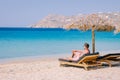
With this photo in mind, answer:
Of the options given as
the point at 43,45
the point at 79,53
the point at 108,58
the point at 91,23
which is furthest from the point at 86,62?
the point at 43,45

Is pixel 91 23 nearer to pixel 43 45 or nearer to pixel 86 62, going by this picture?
pixel 86 62

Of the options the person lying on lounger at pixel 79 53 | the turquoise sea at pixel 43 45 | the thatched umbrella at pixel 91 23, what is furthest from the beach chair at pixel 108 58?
the turquoise sea at pixel 43 45

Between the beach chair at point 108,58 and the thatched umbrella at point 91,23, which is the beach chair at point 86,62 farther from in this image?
the thatched umbrella at point 91,23

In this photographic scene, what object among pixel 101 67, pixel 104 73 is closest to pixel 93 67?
pixel 101 67

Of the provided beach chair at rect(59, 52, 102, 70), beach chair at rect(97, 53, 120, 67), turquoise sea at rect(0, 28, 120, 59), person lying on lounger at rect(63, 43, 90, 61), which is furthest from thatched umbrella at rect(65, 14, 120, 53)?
turquoise sea at rect(0, 28, 120, 59)

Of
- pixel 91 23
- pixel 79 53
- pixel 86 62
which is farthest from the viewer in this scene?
pixel 91 23

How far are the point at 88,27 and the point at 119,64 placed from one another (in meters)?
1.65

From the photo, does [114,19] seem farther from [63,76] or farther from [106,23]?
[63,76]

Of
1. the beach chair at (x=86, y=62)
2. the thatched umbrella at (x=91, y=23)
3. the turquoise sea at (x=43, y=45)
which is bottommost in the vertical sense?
the turquoise sea at (x=43, y=45)

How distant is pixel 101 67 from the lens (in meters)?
9.84

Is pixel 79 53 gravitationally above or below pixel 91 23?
below

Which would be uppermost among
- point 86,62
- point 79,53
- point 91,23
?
point 91,23

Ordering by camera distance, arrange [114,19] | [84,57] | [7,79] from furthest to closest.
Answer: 1. [114,19]
2. [84,57]
3. [7,79]

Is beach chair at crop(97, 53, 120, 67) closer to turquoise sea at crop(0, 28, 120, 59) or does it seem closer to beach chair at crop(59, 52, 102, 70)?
beach chair at crop(59, 52, 102, 70)
